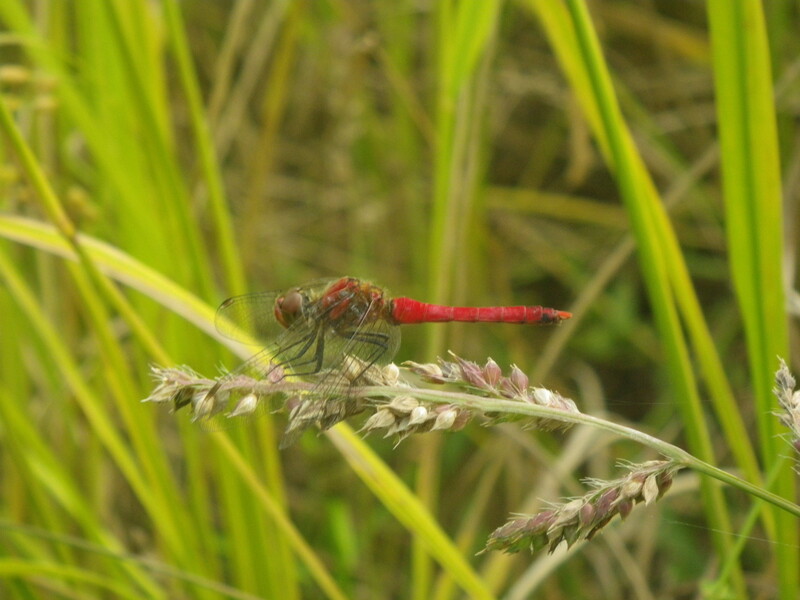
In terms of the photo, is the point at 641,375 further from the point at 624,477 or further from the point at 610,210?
the point at 624,477

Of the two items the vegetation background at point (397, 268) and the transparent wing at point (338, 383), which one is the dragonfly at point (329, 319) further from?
the vegetation background at point (397, 268)

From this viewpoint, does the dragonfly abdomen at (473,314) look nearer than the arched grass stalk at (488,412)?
No

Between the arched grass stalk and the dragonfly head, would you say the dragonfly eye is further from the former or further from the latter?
the arched grass stalk

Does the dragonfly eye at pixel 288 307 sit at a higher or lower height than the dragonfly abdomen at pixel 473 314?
higher

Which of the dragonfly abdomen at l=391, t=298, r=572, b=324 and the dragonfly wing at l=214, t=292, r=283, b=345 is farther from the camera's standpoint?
the dragonfly wing at l=214, t=292, r=283, b=345

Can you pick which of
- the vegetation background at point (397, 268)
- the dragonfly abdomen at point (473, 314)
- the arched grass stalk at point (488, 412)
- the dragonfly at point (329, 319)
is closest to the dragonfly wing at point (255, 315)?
the dragonfly at point (329, 319)

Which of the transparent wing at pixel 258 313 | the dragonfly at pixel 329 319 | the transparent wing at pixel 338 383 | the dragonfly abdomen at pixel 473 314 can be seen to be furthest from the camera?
the transparent wing at pixel 258 313

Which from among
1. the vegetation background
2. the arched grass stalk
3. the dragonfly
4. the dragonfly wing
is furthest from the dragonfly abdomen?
the arched grass stalk

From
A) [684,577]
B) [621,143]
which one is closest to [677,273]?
[621,143]
